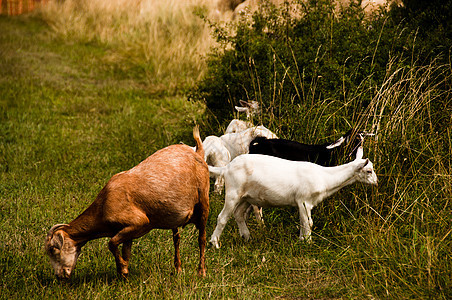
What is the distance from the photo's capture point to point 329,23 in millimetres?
8680

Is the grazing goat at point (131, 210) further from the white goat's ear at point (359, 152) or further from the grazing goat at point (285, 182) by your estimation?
the white goat's ear at point (359, 152)

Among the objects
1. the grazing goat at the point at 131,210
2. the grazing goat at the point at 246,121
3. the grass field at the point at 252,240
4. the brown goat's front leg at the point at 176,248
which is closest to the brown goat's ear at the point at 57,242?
the grazing goat at the point at 131,210

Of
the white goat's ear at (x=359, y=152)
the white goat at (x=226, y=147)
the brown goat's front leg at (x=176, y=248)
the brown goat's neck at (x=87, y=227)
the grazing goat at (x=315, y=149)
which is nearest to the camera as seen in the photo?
the brown goat's neck at (x=87, y=227)

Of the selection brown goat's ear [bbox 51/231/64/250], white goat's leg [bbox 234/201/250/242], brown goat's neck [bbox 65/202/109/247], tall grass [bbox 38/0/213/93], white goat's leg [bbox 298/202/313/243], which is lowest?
tall grass [bbox 38/0/213/93]

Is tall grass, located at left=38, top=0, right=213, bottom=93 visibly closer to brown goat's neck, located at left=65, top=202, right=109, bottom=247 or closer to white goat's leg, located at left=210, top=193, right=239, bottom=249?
white goat's leg, located at left=210, top=193, right=239, bottom=249

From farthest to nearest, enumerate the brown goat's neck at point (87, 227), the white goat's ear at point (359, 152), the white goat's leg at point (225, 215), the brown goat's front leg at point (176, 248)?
the white goat's ear at point (359, 152) → the white goat's leg at point (225, 215) → the brown goat's front leg at point (176, 248) → the brown goat's neck at point (87, 227)

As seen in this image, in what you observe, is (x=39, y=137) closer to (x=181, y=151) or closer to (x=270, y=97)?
(x=270, y=97)

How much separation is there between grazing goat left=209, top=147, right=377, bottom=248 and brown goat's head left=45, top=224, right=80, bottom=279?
5.85 feet

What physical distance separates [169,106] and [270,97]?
17.1 ft

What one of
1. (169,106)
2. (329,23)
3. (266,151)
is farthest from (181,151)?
(169,106)

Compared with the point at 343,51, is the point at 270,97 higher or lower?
lower

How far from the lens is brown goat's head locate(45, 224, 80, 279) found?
4.50 meters

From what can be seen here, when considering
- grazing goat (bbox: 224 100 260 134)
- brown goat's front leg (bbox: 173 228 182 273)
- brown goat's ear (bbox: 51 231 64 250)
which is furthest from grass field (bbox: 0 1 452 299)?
grazing goat (bbox: 224 100 260 134)

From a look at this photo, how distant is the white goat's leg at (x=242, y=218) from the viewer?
6148 millimetres
